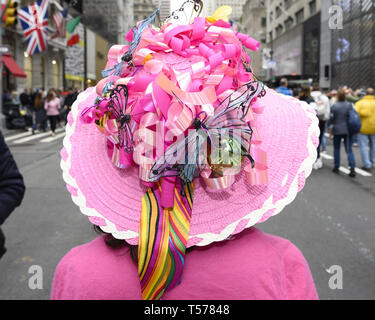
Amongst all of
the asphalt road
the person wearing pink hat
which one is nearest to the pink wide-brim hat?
the person wearing pink hat

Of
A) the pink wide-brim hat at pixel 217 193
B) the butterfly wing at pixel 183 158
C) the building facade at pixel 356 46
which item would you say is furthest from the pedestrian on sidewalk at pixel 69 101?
the building facade at pixel 356 46

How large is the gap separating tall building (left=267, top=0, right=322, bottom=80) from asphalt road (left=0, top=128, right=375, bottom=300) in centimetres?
3078

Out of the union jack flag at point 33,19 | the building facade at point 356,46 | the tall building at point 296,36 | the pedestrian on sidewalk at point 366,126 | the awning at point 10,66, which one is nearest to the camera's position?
the pedestrian on sidewalk at point 366,126

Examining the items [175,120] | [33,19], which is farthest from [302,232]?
[33,19]

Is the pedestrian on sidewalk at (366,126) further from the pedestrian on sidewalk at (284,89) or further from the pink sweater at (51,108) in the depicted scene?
the pink sweater at (51,108)

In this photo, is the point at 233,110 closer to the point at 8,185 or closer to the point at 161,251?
the point at 161,251

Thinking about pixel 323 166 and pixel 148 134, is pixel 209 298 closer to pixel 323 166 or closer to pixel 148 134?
pixel 148 134

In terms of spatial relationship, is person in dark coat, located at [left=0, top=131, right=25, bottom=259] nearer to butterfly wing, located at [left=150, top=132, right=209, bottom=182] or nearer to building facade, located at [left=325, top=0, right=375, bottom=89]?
butterfly wing, located at [left=150, top=132, right=209, bottom=182]

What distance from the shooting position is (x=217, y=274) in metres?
1.08

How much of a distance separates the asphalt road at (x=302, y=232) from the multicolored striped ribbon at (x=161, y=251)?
8.54 feet

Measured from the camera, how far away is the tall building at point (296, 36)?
134 ft

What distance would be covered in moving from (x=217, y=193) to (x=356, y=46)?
29906 millimetres
